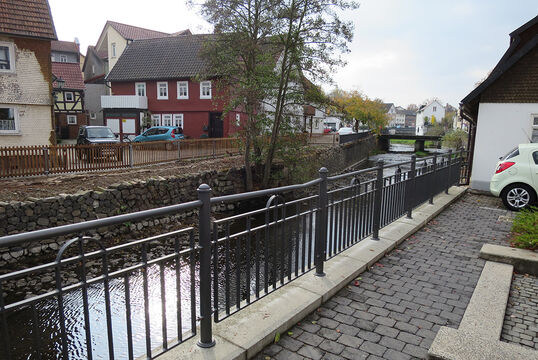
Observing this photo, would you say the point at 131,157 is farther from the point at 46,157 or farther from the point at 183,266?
the point at 183,266

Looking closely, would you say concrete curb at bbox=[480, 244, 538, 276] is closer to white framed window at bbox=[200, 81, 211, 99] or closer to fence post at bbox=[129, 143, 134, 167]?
fence post at bbox=[129, 143, 134, 167]

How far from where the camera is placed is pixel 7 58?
714 inches

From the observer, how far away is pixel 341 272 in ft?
15.8

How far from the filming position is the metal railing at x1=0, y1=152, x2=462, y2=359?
7.52 ft

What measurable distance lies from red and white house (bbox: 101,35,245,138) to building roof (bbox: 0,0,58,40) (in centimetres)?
1323

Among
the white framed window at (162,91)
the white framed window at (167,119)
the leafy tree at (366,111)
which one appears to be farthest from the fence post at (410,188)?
the leafy tree at (366,111)

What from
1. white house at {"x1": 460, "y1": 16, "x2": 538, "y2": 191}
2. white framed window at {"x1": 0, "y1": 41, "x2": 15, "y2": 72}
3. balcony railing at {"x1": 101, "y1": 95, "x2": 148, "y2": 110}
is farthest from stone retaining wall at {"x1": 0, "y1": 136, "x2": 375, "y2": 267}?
balcony railing at {"x1": 101, "y1": 95, "x2": 148, "y2": 110}

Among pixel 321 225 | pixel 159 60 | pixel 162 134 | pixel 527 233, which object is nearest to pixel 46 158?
pixel 321 225

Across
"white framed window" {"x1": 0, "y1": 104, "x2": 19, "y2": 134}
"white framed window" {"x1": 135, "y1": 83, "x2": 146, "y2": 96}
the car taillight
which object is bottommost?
the car taillight

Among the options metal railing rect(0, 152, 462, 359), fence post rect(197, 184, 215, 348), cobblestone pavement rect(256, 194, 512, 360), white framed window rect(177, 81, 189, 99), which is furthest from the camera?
white framed window rect(177, 81, 189, 99)

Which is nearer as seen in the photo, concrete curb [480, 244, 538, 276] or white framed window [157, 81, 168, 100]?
concrete curb [480, 244, 538, 276]

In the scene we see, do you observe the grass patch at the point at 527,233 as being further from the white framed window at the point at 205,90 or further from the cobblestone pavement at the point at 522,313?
the white framed window at the point at 205,90

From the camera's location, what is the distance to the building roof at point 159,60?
32.5m

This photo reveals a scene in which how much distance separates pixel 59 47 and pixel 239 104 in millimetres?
45742
